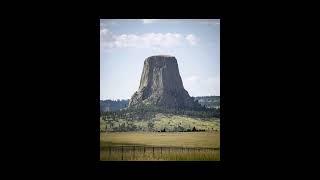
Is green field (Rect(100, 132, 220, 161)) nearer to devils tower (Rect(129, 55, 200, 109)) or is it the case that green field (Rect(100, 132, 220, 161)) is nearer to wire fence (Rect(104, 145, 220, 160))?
wire fence (Rect(104, 145, 220, 160))

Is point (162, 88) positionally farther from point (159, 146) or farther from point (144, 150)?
point (144, 150)

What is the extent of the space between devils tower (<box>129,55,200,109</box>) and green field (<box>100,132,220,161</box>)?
15.6 inches

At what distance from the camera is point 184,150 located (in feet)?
15.4

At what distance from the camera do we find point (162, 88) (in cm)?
511

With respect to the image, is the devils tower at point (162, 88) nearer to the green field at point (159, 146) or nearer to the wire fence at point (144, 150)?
the green field at point (159, 146)

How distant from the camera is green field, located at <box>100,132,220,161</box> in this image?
14.6 feet

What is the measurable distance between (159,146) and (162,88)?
79 cm

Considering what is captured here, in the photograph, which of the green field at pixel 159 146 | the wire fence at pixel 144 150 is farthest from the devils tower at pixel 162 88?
the wire fence at pixel 144 150

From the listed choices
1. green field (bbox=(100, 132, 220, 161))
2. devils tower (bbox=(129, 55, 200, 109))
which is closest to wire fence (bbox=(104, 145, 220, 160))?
green field (bbox=(100, 132, 220, 161))

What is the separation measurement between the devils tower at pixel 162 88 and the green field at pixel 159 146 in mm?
395
